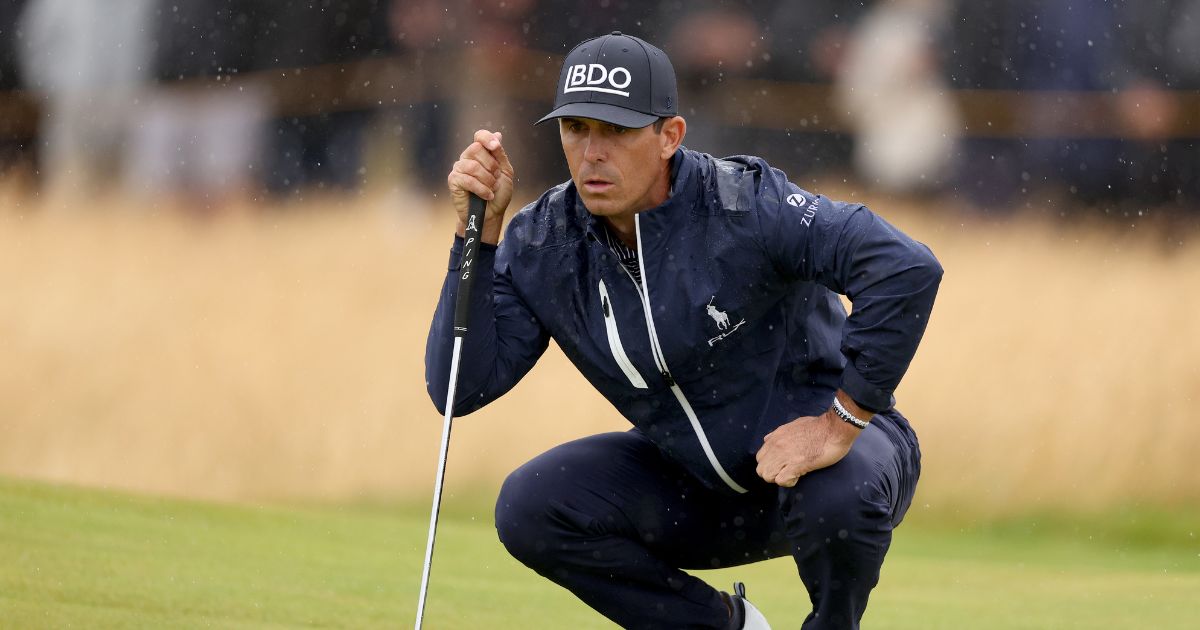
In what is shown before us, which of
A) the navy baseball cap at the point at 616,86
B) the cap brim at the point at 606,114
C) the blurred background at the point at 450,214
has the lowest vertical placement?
the cap brim at the point at 606,114

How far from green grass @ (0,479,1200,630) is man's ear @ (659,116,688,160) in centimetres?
153

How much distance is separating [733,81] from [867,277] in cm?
587

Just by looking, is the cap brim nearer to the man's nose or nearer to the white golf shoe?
the man's nose

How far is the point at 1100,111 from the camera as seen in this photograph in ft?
27.5

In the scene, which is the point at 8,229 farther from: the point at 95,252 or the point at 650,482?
the point at 650,482

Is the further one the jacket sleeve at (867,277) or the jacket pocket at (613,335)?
the jacket pocket at (613,335)

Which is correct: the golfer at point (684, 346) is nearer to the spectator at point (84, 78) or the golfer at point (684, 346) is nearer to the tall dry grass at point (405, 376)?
the tall dry grass at point (405, 376)

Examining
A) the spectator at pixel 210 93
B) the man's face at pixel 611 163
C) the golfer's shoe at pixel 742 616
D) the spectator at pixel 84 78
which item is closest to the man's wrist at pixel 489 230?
the man's face at pixel 611 163

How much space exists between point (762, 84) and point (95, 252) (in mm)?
4100

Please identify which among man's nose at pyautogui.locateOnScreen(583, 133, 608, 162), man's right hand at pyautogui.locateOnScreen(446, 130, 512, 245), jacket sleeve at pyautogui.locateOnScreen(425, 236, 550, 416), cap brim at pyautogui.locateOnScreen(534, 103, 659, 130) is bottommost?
jacket sleeve at pyautogui.locateOnScreen(425, 236, 550, 416)

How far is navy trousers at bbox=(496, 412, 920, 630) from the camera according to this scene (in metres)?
3.60

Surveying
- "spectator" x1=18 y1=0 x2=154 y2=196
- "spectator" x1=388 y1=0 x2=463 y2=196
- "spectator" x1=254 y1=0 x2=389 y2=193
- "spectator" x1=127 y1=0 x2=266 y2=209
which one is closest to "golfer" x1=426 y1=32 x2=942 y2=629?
"spectator" x1=388 y1=0 x2=463 y2=196

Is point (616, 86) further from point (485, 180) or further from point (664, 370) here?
point (664, 370)

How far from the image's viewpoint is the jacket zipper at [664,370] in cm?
341
